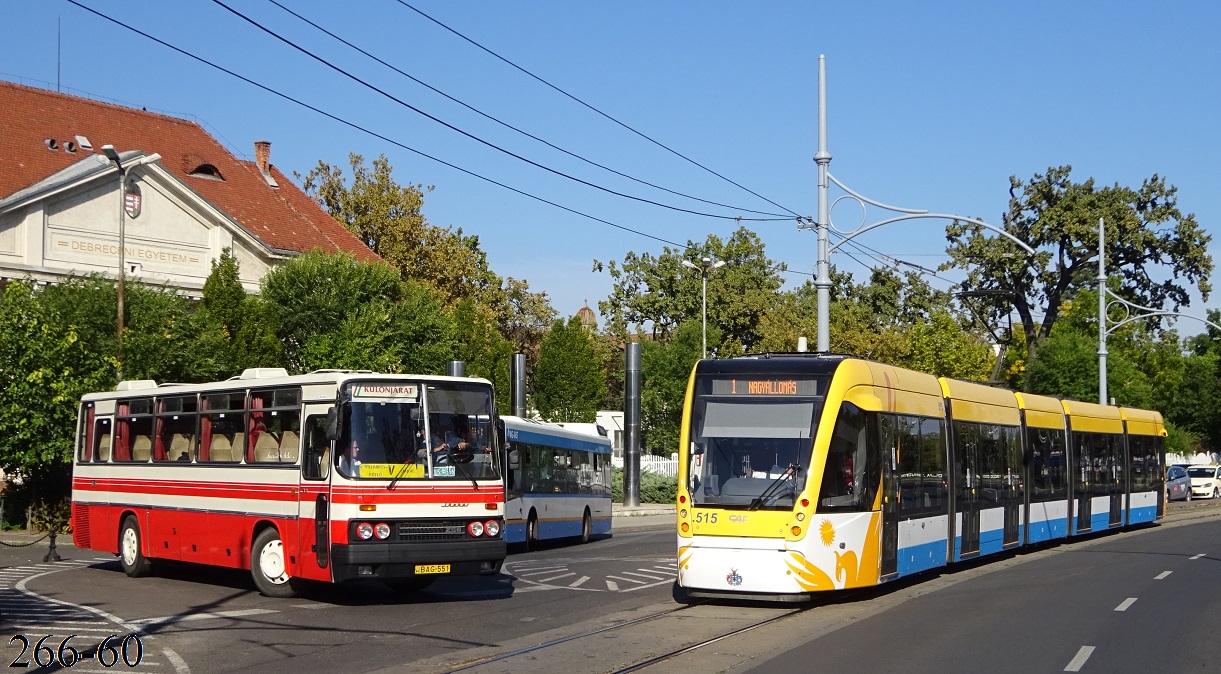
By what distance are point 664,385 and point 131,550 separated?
4673 cm

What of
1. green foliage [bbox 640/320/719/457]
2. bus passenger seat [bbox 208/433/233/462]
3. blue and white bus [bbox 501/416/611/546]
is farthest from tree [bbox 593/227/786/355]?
bus passenger seat [bbox 208/433/233/462]

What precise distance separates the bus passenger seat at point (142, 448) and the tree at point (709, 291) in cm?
5405

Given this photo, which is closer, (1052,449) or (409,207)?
(1052,449)

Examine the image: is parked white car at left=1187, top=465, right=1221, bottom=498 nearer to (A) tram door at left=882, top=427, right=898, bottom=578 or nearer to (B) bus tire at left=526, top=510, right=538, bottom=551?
(B) bus tire at left=526, top=510, right=538, bottom=551

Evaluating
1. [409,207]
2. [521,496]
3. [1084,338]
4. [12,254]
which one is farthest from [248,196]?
[1084,338]

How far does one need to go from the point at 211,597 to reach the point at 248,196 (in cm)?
4278

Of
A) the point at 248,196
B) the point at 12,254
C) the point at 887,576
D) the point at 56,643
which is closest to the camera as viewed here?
the point at 56,643

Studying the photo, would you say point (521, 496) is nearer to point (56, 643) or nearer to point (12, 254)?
point (56, 643)

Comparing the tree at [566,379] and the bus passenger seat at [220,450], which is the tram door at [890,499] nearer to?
the bus passenger seat at [220,450]

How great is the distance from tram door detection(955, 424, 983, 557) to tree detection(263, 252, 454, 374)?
2690cm

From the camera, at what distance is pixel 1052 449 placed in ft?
86.4

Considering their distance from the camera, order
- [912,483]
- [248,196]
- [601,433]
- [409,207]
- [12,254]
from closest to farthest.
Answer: [912,483] < [601,433] < [12,254] < [248,196] < [409,207]

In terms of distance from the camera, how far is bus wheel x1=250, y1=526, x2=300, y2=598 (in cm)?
1736

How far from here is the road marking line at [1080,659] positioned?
434 inches
